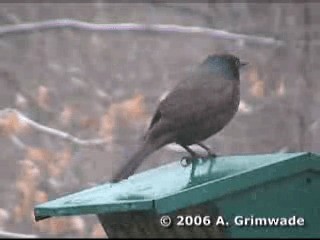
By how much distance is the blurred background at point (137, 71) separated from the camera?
3488mm

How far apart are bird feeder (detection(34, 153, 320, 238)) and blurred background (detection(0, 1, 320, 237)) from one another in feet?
4.53

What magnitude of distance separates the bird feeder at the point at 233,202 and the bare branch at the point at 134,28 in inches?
55.3

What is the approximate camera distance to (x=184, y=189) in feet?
6.48

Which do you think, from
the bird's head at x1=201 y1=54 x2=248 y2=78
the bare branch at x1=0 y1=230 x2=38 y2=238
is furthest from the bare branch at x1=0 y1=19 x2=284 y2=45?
the bird's head at x1=201 y1=54 x2=248 y2=78

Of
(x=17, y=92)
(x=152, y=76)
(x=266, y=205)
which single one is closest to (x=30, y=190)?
(x=17, y=92)

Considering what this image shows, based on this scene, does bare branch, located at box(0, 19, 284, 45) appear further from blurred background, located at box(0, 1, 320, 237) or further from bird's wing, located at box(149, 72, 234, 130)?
bird's wing, located at box(149, 72, 234, 130)

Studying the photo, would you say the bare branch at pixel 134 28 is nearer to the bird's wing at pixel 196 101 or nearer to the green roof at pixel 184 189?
the bird's wing at pixel 196 101

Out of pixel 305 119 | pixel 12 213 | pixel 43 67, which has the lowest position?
pixel 12 213

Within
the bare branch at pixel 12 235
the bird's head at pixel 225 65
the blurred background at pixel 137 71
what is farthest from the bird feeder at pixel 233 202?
the bare branch at pixel 12 235

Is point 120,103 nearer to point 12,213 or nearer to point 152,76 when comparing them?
point 152,76

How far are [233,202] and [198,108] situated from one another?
497 mm

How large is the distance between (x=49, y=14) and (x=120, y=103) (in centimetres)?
36

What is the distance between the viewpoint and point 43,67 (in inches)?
138

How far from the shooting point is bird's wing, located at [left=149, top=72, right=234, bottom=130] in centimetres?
245
